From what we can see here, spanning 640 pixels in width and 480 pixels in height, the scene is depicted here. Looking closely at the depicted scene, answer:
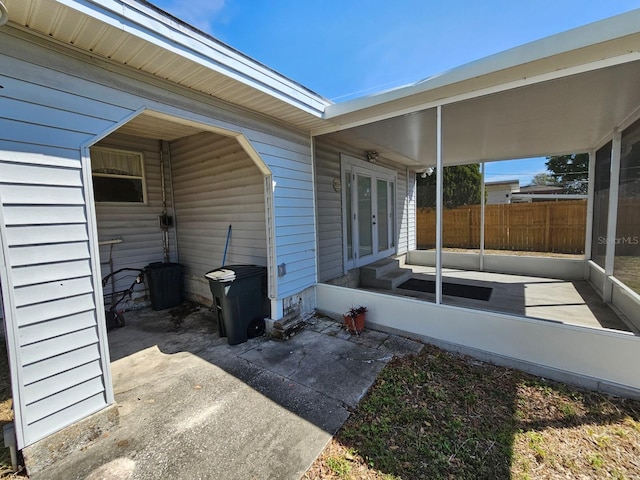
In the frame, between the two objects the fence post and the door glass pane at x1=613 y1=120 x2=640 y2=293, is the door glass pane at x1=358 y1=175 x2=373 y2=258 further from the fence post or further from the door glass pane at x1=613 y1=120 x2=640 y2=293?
the fence post

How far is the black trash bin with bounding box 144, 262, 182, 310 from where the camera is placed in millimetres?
4707

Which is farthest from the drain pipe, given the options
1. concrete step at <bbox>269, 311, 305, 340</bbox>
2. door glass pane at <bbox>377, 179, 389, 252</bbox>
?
door glass pane at <bbox>377, 179, 389, 252</bbox>

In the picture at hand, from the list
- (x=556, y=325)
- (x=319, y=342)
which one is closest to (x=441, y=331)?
(x=556, y=325)

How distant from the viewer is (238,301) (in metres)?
3.47

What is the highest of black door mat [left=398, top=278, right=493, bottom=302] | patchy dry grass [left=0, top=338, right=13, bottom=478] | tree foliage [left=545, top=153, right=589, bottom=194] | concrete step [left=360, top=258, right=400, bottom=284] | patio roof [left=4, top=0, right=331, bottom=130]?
tree foliage [left=545, top=153, right=589, bottom=194]

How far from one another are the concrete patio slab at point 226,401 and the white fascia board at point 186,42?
284cm

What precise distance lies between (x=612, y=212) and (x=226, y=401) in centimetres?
575

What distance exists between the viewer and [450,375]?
2.68 meters

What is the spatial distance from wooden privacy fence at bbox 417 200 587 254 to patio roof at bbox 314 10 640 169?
10.6 ft

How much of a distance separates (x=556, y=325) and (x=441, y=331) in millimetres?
1039

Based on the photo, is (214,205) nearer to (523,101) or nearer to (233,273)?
(233,273)

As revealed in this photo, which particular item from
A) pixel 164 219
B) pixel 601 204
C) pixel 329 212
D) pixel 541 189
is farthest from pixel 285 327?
pixel 541 189

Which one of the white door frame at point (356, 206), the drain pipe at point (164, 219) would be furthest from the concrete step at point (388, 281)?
the drain pipe at point (164, 219)

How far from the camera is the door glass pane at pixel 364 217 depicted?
546 centimetres
